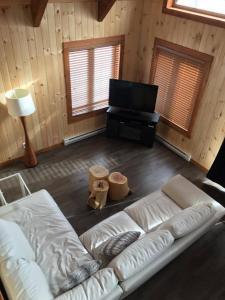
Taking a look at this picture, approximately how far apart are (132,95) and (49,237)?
276cm

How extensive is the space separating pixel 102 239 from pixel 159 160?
2.14 m

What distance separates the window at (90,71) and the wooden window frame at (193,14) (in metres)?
0.86

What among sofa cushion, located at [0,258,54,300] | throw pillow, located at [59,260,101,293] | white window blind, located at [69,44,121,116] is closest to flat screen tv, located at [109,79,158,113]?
white window blind, located at [69,44,121,116]

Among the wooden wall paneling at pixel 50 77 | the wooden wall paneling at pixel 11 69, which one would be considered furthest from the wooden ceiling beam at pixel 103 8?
the wooden wall paneling at pixel 11 69

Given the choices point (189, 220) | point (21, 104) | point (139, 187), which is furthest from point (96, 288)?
point (21, 104)

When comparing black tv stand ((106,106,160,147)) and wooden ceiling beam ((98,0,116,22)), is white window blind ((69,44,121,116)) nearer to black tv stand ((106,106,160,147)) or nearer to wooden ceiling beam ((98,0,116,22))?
black tv stand ((106,106,160,147))

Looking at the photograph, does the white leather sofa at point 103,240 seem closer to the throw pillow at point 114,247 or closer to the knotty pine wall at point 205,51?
the throw pillow at point 114,247

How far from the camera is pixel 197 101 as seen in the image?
3869 mm

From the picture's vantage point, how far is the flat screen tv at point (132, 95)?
14.0ft

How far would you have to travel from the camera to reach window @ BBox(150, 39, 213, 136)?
147 inches

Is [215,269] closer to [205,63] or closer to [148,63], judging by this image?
[205,63]

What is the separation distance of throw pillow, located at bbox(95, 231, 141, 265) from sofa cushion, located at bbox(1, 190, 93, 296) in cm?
16

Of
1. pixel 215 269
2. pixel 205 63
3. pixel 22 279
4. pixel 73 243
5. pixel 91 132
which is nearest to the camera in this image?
pixel 22 279

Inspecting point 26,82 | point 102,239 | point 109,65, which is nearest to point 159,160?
point 109,65
